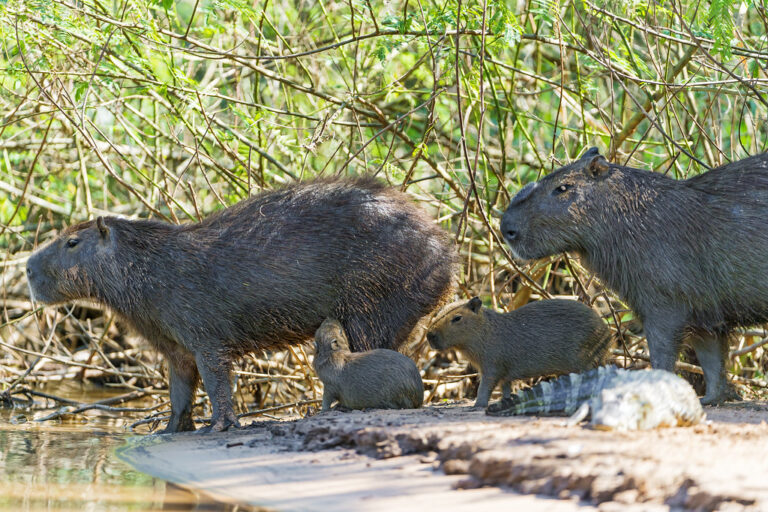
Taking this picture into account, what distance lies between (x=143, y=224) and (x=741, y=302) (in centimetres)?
363

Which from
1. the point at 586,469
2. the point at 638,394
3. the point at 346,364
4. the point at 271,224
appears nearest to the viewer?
the point at 586,469

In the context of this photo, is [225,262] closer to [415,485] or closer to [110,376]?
[415,485]

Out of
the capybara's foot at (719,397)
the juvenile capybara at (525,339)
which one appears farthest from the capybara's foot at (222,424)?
the capybara's foot at (719,397)

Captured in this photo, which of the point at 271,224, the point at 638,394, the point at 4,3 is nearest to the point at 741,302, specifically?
the point at 638,394

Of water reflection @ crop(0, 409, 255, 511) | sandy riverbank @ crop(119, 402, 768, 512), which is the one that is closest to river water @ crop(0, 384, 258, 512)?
water reflection @ crop(0, 409, 255, 511)

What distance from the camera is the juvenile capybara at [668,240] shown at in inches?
200

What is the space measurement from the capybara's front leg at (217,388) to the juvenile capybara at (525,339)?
52.5 inches

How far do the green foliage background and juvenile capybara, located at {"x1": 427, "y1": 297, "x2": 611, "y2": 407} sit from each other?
527mm

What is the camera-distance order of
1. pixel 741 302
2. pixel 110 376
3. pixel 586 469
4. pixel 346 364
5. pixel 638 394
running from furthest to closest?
pixel 110 376 → pixel 346 364 → pixel 741 302 → pixel 638 394 → pixel 586 469

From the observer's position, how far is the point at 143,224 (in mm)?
5941

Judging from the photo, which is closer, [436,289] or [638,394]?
[638,394]

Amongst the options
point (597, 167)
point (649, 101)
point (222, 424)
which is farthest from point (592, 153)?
point (222, 424)

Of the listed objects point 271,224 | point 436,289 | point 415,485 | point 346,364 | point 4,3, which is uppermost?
point 4,3

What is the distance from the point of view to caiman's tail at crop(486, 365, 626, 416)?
4.36m
